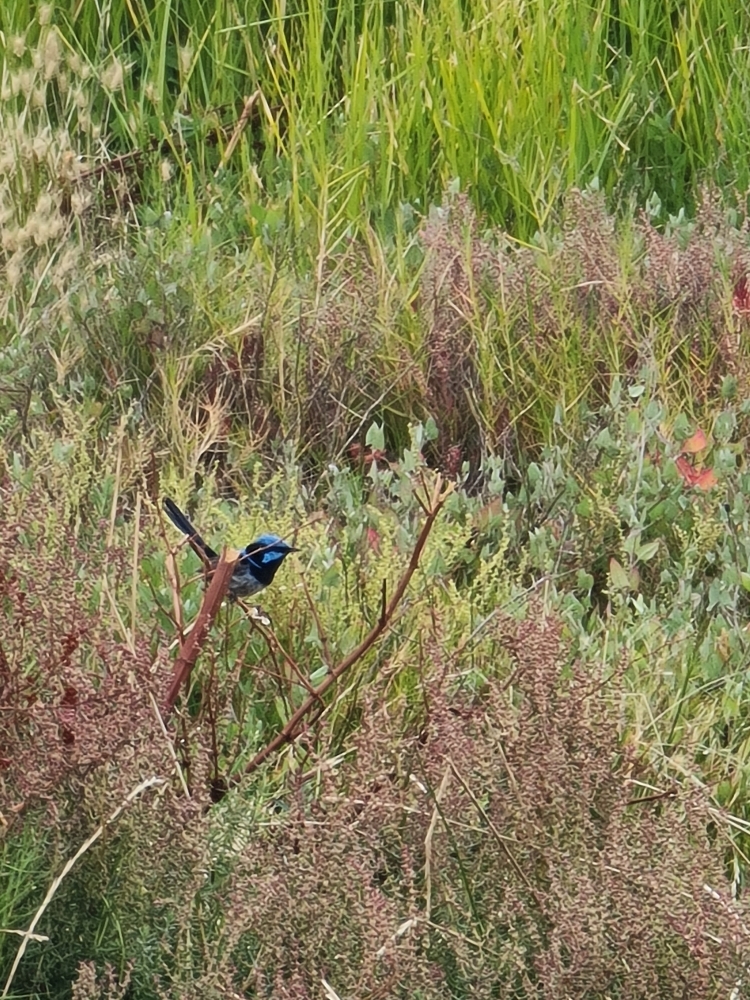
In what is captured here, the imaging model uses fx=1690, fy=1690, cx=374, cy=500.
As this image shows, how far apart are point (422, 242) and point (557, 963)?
2.62 meters

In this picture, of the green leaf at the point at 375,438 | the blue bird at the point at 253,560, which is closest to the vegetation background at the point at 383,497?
the green leaf at the point at 375,438

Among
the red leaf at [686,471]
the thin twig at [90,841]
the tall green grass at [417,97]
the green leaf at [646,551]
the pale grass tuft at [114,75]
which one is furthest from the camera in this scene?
the tall green grass at [417,97]

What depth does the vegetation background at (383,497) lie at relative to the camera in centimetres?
204

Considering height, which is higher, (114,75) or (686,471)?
(114,75)

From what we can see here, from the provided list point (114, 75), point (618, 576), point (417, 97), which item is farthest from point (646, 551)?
point (114, 75)

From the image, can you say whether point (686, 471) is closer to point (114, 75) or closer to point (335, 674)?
point (335, 674)

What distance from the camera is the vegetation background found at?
2043mm

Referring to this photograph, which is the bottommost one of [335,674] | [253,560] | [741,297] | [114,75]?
[741,297]

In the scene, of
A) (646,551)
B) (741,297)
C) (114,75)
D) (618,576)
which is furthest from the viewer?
(114,75)

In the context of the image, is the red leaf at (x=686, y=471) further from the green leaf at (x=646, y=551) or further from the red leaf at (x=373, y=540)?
the red leaf at (x=373, y=540)

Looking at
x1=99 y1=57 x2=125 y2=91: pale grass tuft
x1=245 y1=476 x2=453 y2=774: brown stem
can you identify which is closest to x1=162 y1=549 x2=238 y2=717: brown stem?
x1=245 y1=476 x2=453 y2=774: brown stem

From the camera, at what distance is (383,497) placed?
3373 millimetres

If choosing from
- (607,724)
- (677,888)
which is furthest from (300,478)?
(677,888)

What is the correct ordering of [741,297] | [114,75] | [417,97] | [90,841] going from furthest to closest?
[417,97] < [114,75] < [741,297] < [90,841]
